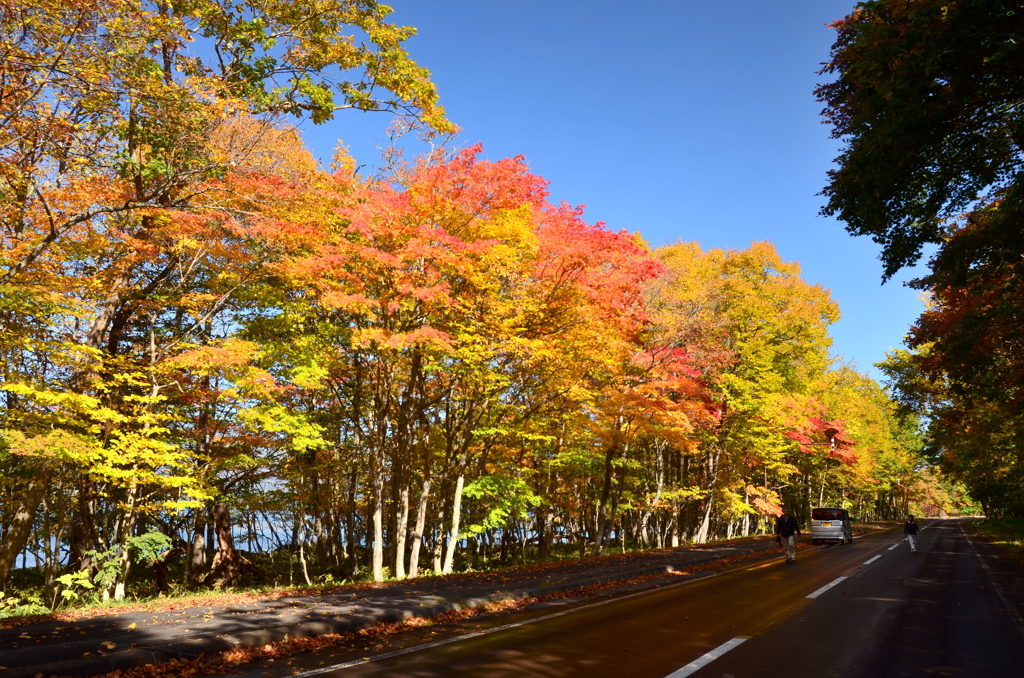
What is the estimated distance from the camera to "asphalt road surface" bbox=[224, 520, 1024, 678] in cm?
593

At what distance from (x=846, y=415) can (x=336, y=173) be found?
127ft

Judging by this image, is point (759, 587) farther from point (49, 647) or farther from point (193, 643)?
point (49, 647)

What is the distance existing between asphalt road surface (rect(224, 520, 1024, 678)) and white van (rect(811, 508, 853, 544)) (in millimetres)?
19588

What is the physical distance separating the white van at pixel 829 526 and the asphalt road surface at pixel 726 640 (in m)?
19.6

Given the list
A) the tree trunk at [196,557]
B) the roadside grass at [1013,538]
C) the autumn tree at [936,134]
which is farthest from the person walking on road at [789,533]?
the tree trunk at [196,557]

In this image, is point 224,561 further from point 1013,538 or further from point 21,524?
point 1013,538

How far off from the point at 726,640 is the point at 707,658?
1.12 meters

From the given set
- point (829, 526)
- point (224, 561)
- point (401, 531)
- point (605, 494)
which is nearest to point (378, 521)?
point (401, 531)

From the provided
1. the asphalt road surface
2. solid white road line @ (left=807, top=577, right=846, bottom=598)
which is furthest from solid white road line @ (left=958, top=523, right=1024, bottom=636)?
solid white road line @ (left=807, top=577, right=846, bottom=598)

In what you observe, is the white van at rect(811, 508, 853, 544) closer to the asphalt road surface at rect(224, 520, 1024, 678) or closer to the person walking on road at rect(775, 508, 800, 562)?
the person walking on road at rect(775, 508, 800, 562)

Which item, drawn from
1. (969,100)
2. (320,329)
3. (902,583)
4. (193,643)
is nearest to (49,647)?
(193,643)

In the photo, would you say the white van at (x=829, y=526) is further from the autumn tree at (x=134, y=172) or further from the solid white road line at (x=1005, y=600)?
the autumn tree at (x=134, y=172)

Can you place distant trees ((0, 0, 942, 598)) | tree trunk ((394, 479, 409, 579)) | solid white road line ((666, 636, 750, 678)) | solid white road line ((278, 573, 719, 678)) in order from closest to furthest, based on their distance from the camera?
solid white road line ((666, 636, 750, 678))
solid white road line ((278, 573, 719, 678))
distant trees ((0, 0, 942, 598))
tree trunk ((394, 479, 409, 579))

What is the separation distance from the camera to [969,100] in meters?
8.58
